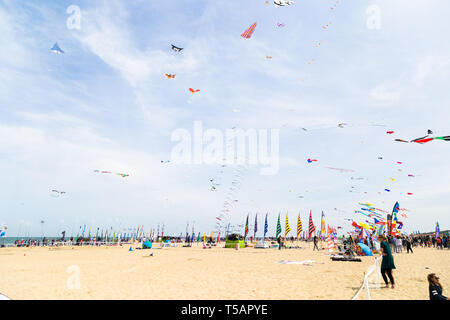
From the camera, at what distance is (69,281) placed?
11367 mm

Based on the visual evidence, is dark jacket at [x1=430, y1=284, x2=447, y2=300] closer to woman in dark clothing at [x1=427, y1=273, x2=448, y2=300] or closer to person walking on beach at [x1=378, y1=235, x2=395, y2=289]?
woman in dark clothing at [x1=427, y1=273, x2=448, y2=300]

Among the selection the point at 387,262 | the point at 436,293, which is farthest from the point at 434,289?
the point at 387,262

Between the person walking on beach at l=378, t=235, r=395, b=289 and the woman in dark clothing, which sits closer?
the woman in dark clothing

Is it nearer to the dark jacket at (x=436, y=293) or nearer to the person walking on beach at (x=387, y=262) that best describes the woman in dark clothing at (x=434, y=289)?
the dark jacket at (x=436, y=293)

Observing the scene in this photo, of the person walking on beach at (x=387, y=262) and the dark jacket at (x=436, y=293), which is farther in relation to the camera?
the person walking on beach at (x=387, y=262)

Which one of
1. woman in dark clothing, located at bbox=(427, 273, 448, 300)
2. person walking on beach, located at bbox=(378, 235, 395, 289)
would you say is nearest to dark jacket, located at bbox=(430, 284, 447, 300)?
woman in dark clothing, located at bbox=(427, 273, 448, 300)

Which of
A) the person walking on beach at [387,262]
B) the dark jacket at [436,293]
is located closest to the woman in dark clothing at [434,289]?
the dark jacket at [436,293]

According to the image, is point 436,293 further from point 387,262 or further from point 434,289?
point 387,262

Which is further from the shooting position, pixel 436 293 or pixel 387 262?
pixel 387 262
